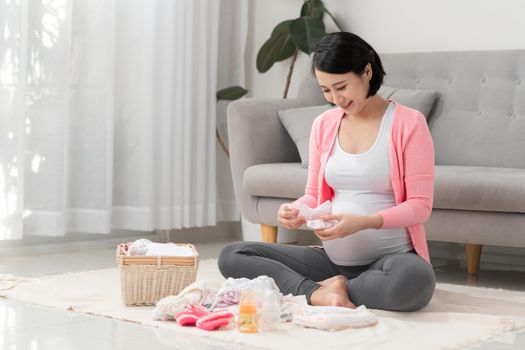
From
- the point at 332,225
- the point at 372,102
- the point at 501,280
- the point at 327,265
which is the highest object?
the point at 372,102

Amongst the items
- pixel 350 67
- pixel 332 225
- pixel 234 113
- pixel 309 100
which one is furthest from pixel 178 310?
pixel 309 100

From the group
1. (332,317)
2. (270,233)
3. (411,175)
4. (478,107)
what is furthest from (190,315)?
(478,107)

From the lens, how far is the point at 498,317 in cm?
233

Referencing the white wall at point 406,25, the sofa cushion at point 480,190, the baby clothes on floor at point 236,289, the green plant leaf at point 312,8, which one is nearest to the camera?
the baby clothes on floor at point 236,289

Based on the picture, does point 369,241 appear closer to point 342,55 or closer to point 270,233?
point 342,55

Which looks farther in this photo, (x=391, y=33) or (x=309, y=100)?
(x=391, y=33)

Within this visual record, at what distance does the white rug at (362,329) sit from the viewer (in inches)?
78.9

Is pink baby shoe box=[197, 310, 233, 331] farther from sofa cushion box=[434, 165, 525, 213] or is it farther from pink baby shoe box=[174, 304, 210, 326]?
sofa cushion box=[434, 165, 525, 213]

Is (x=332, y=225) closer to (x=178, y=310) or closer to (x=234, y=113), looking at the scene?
(x=178, y=310)

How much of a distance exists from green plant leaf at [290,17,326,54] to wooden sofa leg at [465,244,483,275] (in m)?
1.28

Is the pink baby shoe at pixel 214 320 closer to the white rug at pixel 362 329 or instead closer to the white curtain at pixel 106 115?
the white rug at pixel 362 329

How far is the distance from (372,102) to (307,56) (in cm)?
203

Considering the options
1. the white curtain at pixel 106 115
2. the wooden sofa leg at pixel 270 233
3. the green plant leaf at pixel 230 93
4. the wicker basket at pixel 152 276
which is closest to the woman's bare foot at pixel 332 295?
the wicker basket at pixel 152 276

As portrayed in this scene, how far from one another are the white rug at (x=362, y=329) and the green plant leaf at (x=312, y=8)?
67.5 inches
